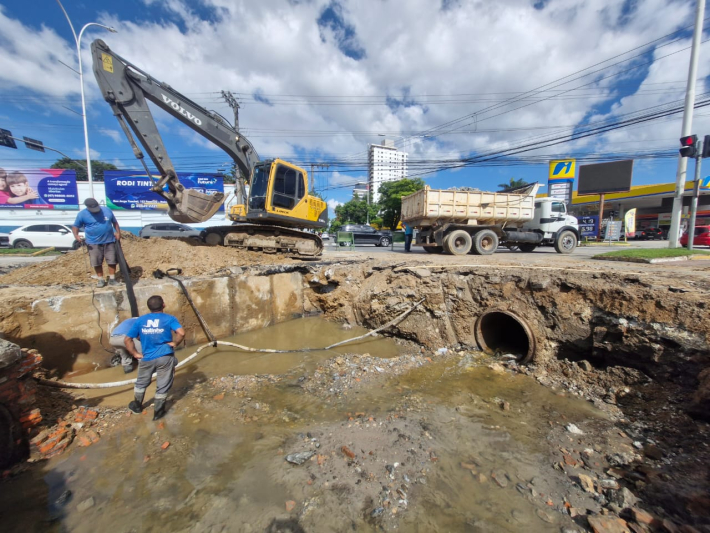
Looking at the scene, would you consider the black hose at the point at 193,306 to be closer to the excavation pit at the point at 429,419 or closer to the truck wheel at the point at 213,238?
the excavation pit at the point at 429,419

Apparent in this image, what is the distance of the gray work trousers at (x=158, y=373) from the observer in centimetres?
326

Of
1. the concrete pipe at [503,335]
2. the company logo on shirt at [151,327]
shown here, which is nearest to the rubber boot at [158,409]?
the company logo on shirt at [151,327]

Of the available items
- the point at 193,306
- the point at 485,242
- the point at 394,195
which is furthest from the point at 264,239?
the point at 394,195

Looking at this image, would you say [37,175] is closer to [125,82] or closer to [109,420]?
[125,82]

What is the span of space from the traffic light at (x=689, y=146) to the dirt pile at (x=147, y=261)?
13.0 metres

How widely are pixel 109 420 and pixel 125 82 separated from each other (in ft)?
23.2

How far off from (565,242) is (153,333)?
14.1 metres

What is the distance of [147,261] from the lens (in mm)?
6102

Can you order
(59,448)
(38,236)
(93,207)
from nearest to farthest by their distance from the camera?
(59,448) < (93,207) < (38,236)

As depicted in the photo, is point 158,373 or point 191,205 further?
point 191,205

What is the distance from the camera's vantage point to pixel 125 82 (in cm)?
639

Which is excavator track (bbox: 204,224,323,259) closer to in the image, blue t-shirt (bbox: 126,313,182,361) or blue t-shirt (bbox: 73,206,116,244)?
blue t-shirt (bbox: 73,206,116,244)

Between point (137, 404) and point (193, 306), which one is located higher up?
point (193, 306)

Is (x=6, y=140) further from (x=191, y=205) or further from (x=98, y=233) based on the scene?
(x=98, y=233)
